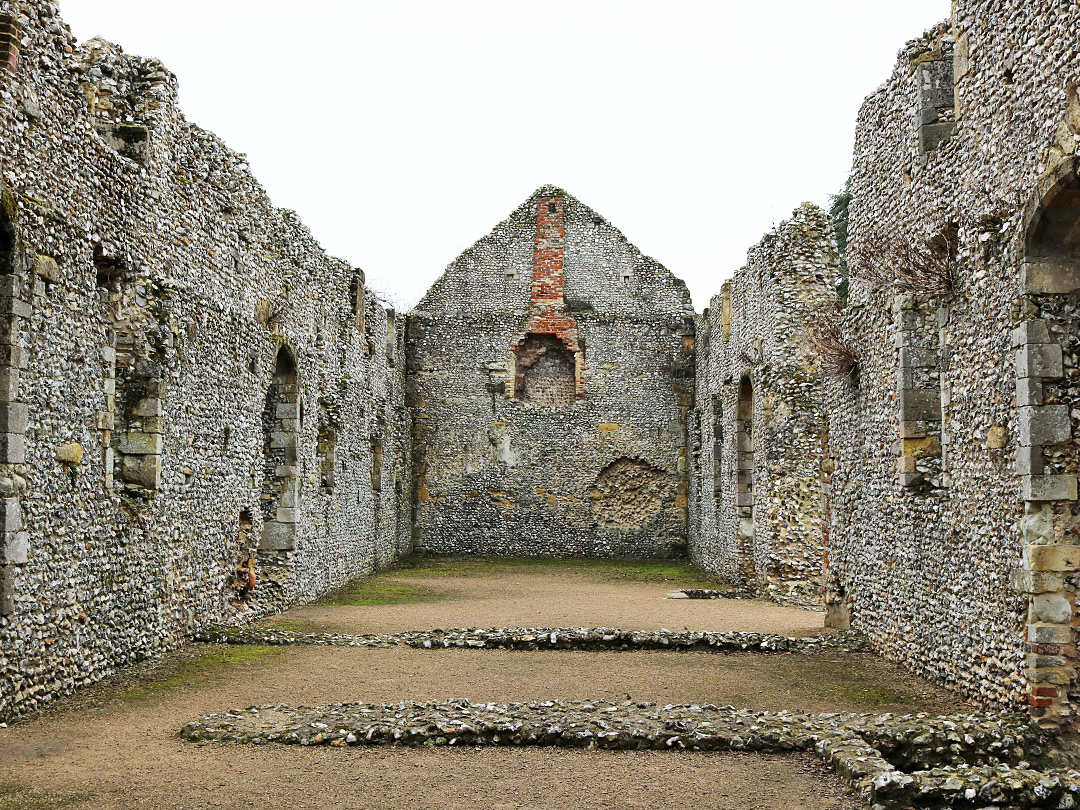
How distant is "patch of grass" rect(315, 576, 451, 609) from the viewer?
15.2 m

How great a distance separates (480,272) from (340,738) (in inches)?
744

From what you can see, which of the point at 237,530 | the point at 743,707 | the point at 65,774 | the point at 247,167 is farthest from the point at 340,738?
the point at 247,167

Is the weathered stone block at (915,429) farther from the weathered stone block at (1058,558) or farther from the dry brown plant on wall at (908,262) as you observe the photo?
the weathered stone block at (1058,558)

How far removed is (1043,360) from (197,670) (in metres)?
7.49

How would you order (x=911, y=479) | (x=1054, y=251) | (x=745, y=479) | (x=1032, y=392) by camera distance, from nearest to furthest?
1. (x=1032, y=392)
2. (x=1054, y=251)
3. (x=911, y=479)
4. (x=745, y=479)

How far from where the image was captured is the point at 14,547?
7.29 meters

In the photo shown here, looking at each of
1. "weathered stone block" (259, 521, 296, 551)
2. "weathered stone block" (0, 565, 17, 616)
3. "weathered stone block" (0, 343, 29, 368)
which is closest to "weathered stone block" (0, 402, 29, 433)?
"weathered stone block" (0, 343, 29, 368)

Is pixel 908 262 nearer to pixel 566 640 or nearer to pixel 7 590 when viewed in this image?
pixel 566 640

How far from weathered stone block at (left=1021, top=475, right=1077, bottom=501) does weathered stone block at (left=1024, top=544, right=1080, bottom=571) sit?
330 mm

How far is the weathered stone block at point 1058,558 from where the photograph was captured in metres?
6.82

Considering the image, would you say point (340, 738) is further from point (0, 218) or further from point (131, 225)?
point (131, 225)

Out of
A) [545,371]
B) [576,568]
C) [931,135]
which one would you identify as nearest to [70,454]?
[931,135]

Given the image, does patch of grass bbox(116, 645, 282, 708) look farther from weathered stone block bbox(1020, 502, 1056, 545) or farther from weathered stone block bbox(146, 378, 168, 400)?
weathered stone block bbox(1020, 502, 1056, 545)

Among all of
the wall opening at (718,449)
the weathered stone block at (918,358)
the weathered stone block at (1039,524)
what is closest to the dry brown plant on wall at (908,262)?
the weathered stone block at (918,358)
